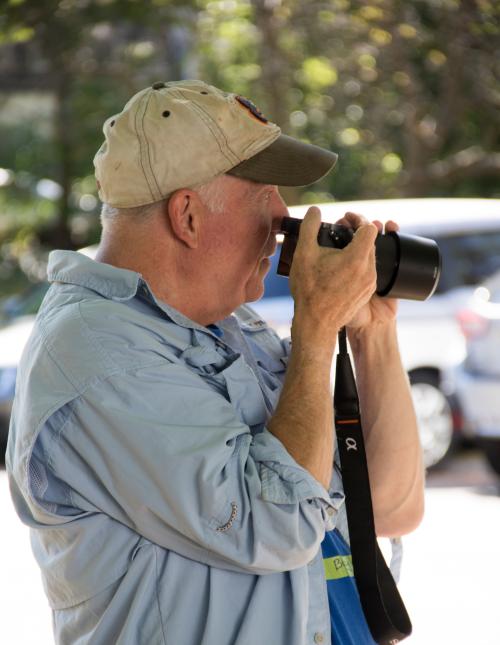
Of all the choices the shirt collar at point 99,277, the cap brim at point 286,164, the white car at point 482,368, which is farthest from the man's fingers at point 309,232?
the white car at point 482,368

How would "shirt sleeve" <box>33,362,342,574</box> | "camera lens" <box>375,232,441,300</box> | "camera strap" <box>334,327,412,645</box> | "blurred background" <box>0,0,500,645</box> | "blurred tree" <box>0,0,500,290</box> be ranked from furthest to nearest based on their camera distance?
1. "blurred tree" <box>0,0,500,290</box>
2. "blurred background" <box>0,0,500,645</box>
3. "camera lens" <box>375,232,441,300</box>
4. "camera strap" <box>334,327,412,645</box>
5. "shirt sleeve" <box>33,362,342,574</box>

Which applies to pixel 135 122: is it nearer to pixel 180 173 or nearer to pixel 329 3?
pixel 180 173

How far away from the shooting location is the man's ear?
173 cm

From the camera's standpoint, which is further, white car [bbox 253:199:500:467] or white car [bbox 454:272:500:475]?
white car [bbox 253:199:500:467]

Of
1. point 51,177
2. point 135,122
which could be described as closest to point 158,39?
point 51,177

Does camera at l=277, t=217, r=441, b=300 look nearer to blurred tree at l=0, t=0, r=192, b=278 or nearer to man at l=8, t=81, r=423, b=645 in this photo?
man at l=8, t=81, r=423, b=645

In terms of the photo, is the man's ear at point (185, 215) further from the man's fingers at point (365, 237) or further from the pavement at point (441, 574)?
the pavement at point (441, 574)

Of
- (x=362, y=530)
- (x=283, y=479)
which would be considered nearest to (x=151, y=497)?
(x=283, y=479)

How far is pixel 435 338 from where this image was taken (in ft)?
22.1

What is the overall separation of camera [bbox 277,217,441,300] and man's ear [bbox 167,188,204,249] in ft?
0.51

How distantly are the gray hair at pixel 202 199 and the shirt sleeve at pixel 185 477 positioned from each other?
0.29m

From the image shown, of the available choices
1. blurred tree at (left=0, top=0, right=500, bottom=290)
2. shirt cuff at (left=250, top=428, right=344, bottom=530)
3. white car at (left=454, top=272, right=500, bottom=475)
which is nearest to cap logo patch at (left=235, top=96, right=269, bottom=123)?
shirt cuff at (left=250, top=428, right=344, bottom=530)

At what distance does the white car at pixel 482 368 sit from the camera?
20.4 feet

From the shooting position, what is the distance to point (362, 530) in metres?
1.84
